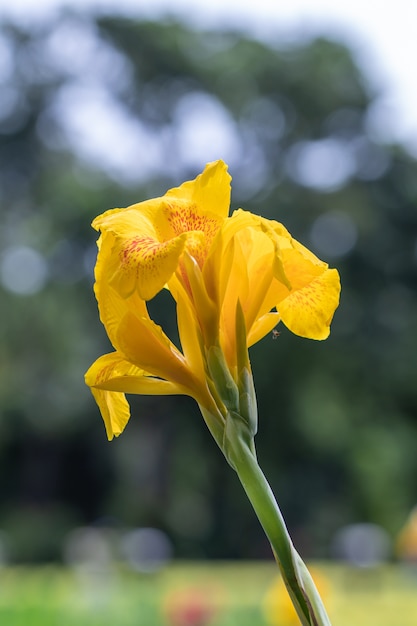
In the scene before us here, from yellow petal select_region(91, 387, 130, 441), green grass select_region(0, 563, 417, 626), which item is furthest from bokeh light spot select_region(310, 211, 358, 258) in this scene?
yellow petal select_region(91, 387, 130, 441)

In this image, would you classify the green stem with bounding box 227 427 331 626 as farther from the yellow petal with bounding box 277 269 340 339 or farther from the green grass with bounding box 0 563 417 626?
the green grass with bounding box 0 563 417 626

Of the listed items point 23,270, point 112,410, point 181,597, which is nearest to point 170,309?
point 23,270

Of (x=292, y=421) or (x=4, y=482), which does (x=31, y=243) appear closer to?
(x=4, y=482)

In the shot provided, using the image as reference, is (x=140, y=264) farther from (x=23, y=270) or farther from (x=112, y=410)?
(x=23, y=270)

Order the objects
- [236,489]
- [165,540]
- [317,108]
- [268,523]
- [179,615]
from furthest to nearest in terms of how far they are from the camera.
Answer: [317,108] < [236,489] < [165,540] < [179,615] < [268,523]

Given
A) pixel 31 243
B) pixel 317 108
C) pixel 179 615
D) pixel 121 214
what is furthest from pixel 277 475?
pixel 121 214
